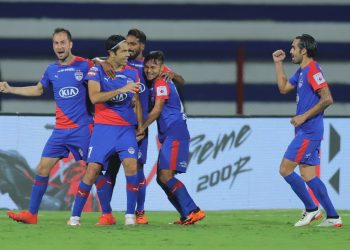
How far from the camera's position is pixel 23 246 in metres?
8.89

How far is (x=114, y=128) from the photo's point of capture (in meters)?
10.4

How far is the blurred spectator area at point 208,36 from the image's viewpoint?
628 inches

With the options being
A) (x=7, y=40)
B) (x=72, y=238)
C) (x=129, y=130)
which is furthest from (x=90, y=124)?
(x=7, y=40)

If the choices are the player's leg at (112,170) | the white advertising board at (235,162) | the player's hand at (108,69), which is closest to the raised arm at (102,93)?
the player's hand at (108,69)

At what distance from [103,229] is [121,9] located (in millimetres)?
6437

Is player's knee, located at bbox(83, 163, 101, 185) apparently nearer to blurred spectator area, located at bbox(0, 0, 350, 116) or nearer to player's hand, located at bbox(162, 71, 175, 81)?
player's hand, located at bbox(162, 71, 175, 81)

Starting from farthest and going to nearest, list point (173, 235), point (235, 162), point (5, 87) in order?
point (235, 162) → point (5, 87) → point (173, 235)

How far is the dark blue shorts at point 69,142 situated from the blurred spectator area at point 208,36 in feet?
17.3

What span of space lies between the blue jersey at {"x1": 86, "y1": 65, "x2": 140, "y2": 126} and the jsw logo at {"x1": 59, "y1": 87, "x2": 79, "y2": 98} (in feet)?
0.91

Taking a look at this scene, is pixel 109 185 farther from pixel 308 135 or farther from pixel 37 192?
pixel 308 135

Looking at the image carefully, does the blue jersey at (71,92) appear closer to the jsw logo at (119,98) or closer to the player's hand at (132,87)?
the jsw logo at (119,98)

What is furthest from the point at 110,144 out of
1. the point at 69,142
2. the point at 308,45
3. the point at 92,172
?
the point at 308,45

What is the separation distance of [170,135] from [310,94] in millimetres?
1204

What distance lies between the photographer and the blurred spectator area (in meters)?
16.0
